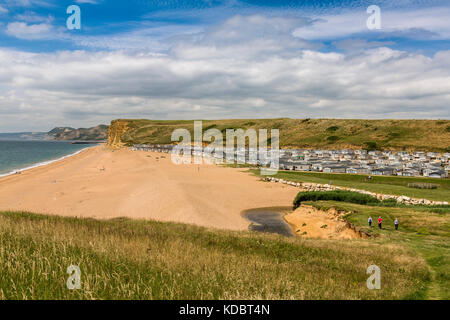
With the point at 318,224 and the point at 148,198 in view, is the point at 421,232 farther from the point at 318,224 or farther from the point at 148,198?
the point at 148,198

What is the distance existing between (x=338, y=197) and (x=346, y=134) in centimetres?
11599

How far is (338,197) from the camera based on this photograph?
3438 centimetres

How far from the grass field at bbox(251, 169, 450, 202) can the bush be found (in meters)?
6.29

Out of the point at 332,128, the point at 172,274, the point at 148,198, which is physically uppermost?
the point at 332,128

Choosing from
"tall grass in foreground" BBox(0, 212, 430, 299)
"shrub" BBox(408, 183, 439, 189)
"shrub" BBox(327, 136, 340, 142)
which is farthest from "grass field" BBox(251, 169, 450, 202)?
"shrub" BBox(327, 136, 340, 142)

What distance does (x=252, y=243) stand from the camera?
15141mm

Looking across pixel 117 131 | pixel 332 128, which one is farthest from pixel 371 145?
pixel 117 131

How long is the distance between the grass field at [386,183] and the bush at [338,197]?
6.29 meters

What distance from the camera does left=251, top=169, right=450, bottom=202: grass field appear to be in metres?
37.2

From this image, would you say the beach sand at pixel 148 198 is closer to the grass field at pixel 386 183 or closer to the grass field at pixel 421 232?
the grass field at pixel 386 183

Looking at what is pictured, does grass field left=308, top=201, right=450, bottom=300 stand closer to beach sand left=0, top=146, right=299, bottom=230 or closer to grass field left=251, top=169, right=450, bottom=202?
beach sand left=0, top=146, right=299, bottom=230
